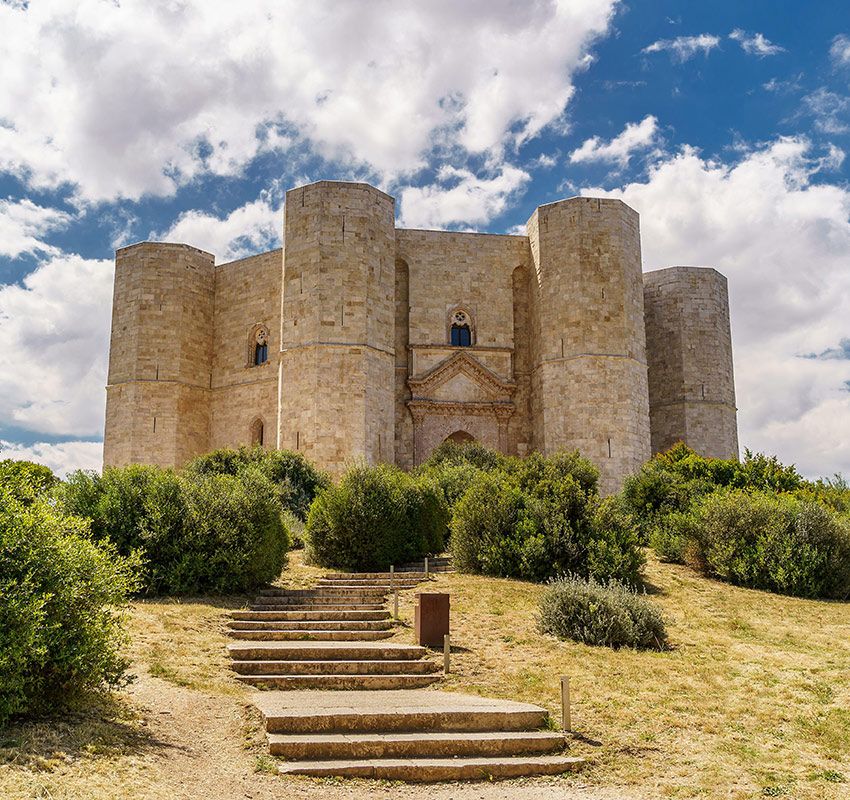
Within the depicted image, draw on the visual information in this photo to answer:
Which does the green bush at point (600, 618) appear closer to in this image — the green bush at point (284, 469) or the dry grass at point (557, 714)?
the dry grass at point (557, 714)

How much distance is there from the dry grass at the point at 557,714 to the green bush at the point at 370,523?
325 centimetres

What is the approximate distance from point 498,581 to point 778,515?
5.36 metres

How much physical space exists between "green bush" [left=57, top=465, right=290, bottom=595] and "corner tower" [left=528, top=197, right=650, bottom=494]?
45.4ft

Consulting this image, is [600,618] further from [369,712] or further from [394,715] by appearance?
[369,712]

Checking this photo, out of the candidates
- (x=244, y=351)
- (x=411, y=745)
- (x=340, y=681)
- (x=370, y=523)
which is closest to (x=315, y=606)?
(x=340, y=681)

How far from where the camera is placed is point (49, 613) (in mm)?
6355

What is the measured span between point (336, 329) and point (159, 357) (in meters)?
7.41

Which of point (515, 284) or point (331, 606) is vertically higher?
point (515, 284)

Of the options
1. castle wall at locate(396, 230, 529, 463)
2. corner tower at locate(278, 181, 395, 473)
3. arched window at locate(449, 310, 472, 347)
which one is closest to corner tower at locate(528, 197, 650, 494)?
castle wall at locate(396, 230, 529, 463)

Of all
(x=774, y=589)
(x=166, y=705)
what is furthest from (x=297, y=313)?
(x=166, y=705)

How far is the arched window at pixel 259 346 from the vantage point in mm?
27922

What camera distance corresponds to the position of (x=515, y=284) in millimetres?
27984

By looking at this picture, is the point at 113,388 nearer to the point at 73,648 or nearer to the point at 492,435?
the point at 492,435

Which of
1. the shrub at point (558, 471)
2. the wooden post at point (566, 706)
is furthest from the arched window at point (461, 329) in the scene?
the wooden post at point (566, 706)
